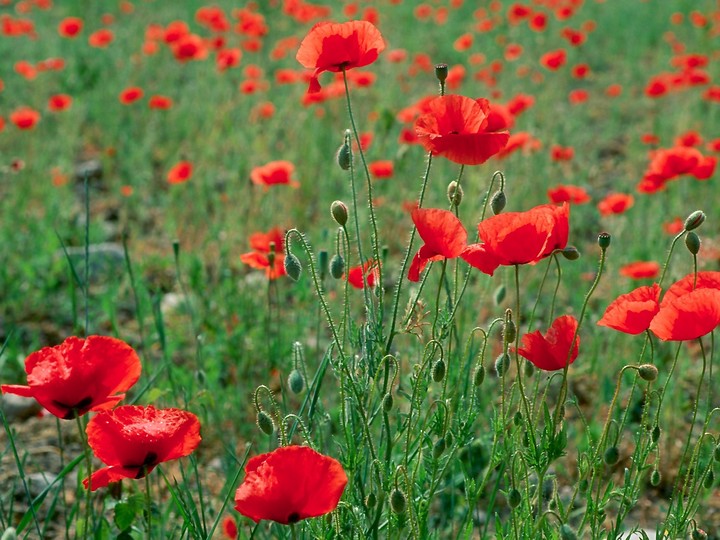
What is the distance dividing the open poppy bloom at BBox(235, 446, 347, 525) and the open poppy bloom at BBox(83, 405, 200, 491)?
15 cm

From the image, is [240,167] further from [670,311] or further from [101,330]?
[670,311]

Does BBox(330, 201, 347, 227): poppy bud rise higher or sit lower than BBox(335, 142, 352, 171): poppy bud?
lower

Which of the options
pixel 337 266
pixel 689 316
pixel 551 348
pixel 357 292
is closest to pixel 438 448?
pixel 551 348

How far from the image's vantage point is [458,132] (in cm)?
159

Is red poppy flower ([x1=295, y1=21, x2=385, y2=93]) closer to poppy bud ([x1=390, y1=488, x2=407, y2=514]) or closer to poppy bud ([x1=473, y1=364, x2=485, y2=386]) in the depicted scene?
poppy bud ([x1=473, y1=364, x2=485, y2=386])

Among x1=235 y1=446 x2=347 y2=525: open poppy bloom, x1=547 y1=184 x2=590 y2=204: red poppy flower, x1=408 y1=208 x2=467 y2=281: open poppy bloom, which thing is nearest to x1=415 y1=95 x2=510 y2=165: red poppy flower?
x1=408 y1=208 x2=467 y2=281: open poppy bloom

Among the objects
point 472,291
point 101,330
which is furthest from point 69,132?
point 472,291

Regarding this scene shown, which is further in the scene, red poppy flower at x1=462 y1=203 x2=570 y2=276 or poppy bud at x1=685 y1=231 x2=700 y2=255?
poppy bud at x1=685 y1=231 x2=700 y2=255

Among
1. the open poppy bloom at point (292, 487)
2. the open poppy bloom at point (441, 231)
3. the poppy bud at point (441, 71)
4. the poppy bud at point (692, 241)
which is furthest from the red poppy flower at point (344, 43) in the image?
the open poppy bloom at point (292, 487)

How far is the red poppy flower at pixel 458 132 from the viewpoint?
1561 mm

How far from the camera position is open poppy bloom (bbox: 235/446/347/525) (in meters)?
1.19

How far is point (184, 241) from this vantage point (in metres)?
4.42

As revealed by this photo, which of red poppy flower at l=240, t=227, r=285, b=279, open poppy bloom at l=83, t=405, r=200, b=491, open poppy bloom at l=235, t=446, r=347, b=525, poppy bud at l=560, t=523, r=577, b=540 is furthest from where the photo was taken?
red poppy flower at l=240, t=227, r=285, b=279

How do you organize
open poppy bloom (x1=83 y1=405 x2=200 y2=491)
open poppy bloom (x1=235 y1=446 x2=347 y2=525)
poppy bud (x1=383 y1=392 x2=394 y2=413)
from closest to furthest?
open poppy bloom (x1=235 y1=446 x2=347 y2=525), open poppy bloom (x1=83 y1=405 x2=200 y2=491), poppy bud (x1=383 y1=392 x2=394 y2=413)
